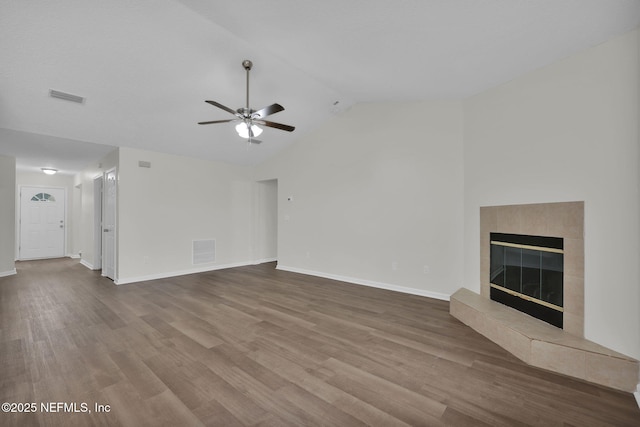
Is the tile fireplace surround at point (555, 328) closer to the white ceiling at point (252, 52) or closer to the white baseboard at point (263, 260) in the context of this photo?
the white ceiling at point (252, 52)

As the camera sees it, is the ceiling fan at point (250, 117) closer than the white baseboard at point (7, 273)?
Yes

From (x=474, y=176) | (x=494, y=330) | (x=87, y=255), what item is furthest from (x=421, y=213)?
(x=87, y=255)

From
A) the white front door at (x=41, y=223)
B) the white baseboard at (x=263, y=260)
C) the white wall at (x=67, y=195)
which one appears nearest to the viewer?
the white baseboard at (x=263, y=260)

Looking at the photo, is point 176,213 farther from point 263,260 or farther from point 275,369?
point 275,369

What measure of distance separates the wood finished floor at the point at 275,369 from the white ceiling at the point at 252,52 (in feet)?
9.07

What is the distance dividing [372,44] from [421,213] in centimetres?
249

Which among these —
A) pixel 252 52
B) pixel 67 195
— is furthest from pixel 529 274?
pixel 67 195

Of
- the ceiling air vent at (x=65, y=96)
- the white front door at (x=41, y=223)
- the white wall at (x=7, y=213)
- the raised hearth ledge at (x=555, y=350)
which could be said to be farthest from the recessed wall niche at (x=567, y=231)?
the white front door at (x=41, y=223)

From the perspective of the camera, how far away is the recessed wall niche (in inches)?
92.9

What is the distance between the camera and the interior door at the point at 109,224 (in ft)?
17.0

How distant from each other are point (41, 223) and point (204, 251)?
5880mm

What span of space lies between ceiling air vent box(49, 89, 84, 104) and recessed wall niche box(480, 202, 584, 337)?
18.1 feet

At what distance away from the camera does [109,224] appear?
5457 millimetres

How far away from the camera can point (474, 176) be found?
3.56m
